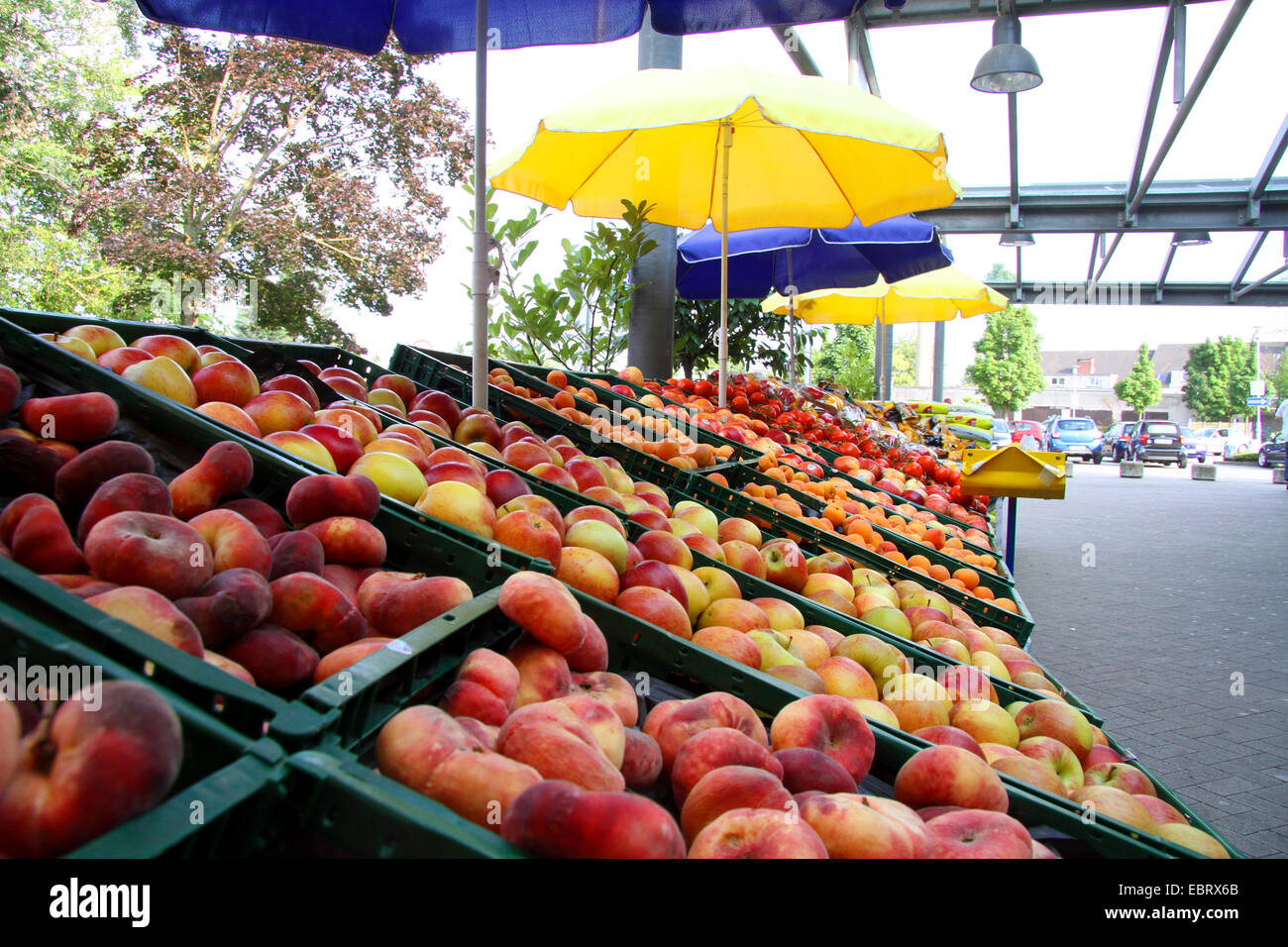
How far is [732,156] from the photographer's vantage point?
238 inches

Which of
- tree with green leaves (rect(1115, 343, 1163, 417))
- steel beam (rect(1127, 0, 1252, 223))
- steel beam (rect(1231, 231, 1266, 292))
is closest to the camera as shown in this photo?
steel beam (rect(1127, 0, 1252, 223))

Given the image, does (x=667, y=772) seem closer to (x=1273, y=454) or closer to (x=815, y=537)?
(x=815, y=537)

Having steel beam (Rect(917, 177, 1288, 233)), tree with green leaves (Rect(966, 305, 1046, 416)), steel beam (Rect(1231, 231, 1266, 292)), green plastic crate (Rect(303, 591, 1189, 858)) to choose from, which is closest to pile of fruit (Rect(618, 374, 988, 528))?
green plastic crate (Rect(303, 591, 1189, 858))

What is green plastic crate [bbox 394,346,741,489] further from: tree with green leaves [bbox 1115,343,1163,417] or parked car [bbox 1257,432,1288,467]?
tree with green leaves [bbox 1115,343,1163,417]

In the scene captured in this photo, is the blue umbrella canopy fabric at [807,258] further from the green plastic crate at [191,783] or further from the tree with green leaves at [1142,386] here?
the tree with green leaves at [1142,386]

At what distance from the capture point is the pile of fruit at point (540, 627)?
0.90 metres

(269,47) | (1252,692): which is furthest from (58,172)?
(1252,692)

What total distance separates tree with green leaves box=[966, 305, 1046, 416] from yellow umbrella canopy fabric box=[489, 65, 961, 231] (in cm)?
5053

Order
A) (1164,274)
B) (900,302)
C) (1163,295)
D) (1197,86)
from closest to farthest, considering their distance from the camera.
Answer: (1197,86), (900,302), (1164,274), (1163,295)

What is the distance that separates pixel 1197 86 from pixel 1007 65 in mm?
4207

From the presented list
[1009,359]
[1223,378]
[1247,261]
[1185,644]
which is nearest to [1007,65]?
[1185,644]

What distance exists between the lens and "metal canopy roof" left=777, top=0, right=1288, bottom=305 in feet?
33.8

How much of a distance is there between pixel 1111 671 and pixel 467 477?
422 centimetres

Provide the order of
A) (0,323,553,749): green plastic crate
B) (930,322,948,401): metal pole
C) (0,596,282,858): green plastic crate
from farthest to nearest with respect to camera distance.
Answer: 1. (930,322,948,401): metal pole
2. (0,323,553,749): green plastic crate
3. (0,596,282,858): green plastic crate
